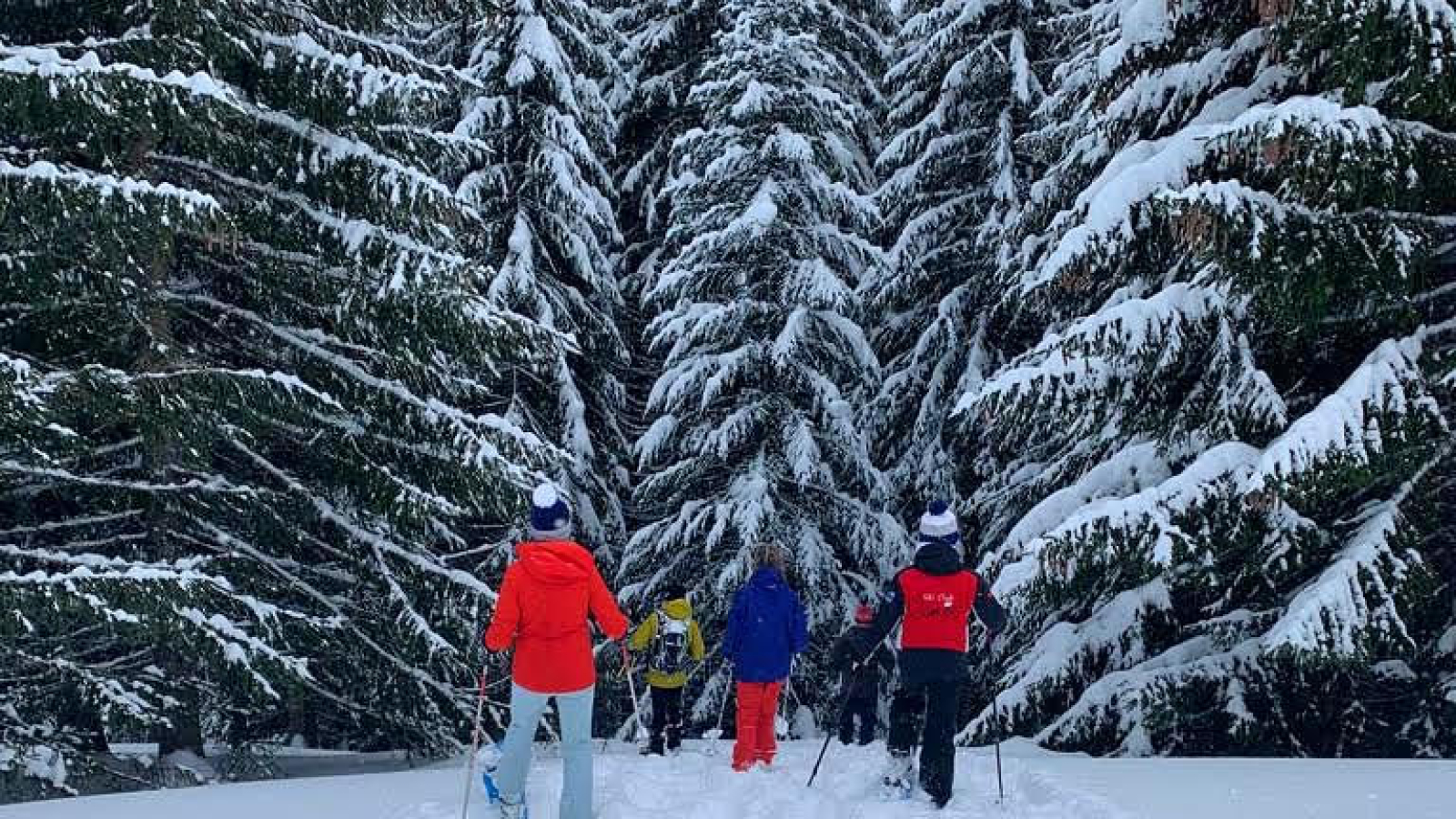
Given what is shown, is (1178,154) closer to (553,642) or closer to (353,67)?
(553,642)

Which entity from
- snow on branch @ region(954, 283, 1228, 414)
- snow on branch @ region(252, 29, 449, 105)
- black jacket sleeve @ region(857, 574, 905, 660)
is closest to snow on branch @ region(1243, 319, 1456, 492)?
snow on branch @ region(954, 283, 1228, 414)

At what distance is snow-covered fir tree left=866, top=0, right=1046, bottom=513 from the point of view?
58.9 feet

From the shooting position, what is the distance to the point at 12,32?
944 centimetres

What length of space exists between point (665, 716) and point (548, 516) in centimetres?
554

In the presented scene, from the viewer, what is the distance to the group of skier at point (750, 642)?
6590mm

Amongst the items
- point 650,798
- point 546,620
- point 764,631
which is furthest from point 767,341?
point 546,620

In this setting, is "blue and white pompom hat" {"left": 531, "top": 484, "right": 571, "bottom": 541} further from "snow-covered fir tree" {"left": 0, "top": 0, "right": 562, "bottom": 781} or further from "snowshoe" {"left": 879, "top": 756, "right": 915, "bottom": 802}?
"snow-covered fir tree" {"left": 0, "top": 0, "right": 562, "bottom": 781}

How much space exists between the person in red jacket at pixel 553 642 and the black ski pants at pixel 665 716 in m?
4.97

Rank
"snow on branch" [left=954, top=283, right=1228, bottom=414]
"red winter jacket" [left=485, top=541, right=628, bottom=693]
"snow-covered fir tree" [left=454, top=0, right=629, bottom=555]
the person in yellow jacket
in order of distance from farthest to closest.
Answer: "snow-covered fir tree" [left=454, top=0, right=629, bottom=555]
the person in yellow jacket
"snow on branch" [left=954, top=283, right=1228, bottom=414]
"red winter jacket" [left=485, top=541, right=628, bottom=693]

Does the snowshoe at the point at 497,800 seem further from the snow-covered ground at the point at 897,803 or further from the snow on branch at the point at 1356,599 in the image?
the snow on branch at the point at 1356,599

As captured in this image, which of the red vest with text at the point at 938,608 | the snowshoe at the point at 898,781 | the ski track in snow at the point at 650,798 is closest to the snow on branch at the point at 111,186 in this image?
the ski track in snow at the point at 650,798

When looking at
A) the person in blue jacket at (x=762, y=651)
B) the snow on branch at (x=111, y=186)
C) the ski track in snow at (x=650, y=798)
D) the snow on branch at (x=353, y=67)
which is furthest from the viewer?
the snow on branch at (x=353, y=67)

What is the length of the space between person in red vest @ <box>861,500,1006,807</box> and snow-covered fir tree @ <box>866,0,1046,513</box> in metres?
9.91

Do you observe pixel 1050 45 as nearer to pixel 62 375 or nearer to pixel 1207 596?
pixel 1207 596
